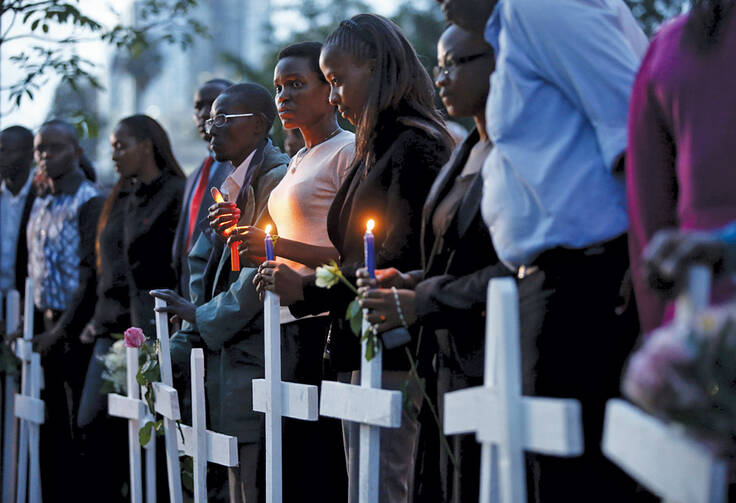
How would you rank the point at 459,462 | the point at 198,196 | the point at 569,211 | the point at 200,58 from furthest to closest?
the point at 200,58
the point at 198,196
the point at 459,462
the point at 569,211

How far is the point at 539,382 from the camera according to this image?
3.03 metres

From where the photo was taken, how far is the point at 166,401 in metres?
5.27

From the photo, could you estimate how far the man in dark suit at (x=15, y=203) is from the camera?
8.77 metres

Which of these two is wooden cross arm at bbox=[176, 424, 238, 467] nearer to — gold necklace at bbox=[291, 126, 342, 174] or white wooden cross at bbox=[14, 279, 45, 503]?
gold necklace at bbox=[291, 126, 342, 174]

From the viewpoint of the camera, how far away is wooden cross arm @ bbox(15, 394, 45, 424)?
6859 mm

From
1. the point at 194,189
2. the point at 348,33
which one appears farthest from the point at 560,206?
the point at 194,189

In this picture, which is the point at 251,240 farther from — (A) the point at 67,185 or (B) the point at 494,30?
(A) the point at 67,185

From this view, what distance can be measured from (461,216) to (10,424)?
17.1 feet

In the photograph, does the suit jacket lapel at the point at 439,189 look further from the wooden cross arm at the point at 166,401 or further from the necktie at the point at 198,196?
the necktie at the point at 198,196

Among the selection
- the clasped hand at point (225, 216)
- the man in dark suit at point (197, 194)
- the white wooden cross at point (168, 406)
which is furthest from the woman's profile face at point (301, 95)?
the man in dark suit at point (197, 194)

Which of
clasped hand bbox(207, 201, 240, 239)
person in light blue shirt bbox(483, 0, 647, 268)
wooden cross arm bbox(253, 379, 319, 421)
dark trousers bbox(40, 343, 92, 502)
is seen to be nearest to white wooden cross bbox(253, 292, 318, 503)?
wooden cross arm bbox(253, 379, 319, 421)

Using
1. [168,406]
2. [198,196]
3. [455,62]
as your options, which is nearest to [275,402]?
[168,406]

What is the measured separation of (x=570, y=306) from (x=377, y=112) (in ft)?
4.38

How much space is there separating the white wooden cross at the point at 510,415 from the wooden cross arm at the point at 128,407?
310 cm
